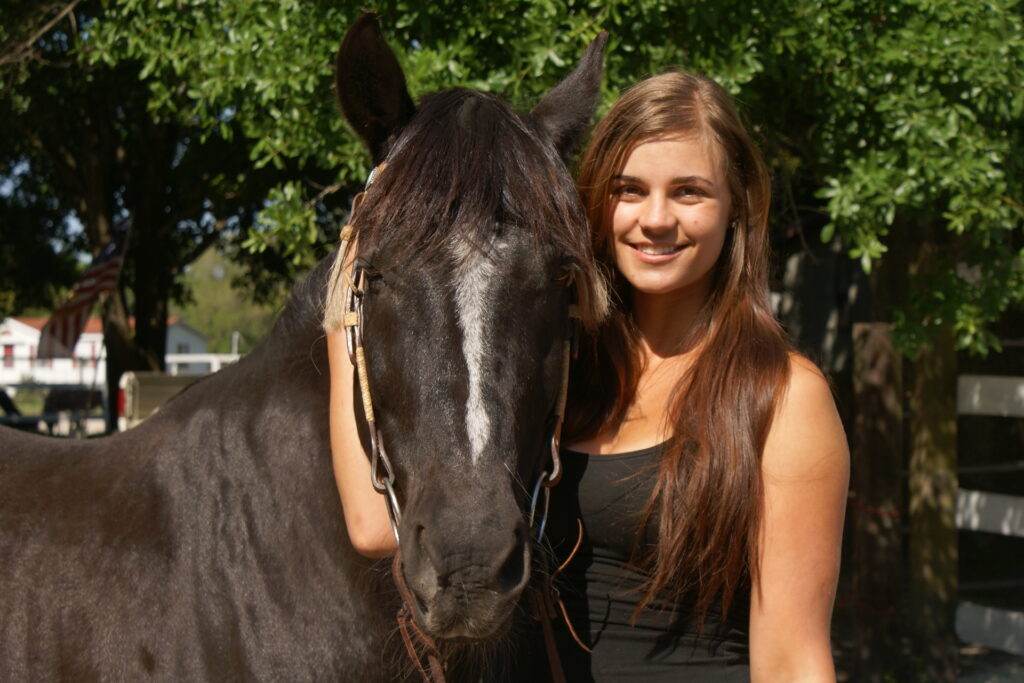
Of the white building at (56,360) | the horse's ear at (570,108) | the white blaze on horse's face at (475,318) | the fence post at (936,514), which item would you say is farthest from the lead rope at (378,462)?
the white building at (56,360)

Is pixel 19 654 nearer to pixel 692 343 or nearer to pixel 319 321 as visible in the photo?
pixel 319 321

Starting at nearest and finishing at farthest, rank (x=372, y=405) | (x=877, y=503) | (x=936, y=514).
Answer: (x=372, y=405)
(x=877, y=503)
(x=936, y=514)

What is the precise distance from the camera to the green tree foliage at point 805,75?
341 cm

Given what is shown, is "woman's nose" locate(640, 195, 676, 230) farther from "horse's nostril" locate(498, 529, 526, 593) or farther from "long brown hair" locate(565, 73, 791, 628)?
"horse's nostril" locate(498, 529, 526, 593)

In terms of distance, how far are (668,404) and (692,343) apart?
0.17 metres

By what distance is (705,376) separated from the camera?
197cm

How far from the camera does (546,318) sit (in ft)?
5.90

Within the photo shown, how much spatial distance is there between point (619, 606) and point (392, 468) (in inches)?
22.6

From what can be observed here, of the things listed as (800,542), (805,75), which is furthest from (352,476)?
(805,75)

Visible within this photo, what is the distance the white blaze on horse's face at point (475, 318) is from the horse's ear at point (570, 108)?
0.42 m

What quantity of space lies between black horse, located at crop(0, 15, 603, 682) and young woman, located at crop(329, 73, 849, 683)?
0.58 ft

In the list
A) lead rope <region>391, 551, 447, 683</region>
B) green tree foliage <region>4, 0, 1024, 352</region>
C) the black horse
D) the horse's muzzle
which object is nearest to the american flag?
green tree foliage <region>4, 0, 1024, 352</region>

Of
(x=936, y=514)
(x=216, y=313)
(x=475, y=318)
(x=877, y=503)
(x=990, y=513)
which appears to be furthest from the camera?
(x=216, y=313)

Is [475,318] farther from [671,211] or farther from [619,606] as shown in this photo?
[619,606]
